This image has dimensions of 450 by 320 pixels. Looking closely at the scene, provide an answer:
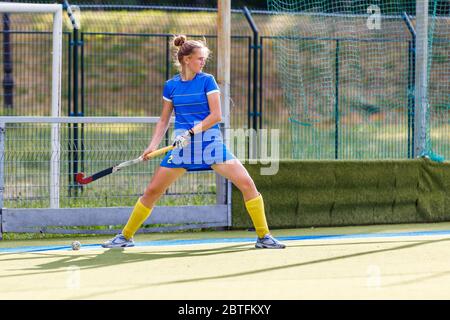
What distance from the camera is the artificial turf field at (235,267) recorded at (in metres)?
5.92

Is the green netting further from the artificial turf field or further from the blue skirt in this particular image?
the blue skirt

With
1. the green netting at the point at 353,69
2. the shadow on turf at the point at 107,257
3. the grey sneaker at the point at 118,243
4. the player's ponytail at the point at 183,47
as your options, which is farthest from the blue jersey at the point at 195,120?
the green netting at the point at 353,69

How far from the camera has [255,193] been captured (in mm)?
8055

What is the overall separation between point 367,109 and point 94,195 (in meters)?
6.53

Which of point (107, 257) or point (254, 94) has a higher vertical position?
point (254, 94)

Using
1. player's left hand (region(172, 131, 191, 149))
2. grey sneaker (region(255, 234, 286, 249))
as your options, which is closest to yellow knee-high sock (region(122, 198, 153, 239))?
player's left hand (region(172, 131, 191, 149))

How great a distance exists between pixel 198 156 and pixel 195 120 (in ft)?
0.96

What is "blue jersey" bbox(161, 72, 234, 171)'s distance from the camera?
7.71 meters

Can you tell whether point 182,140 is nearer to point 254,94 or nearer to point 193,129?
point 193,129

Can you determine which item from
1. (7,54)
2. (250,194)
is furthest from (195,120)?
(7,54)

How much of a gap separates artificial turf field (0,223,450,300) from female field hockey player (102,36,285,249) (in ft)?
1.83

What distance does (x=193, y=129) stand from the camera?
767 centimetres

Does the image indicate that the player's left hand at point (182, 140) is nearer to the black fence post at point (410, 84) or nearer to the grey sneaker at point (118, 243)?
the grey sneaker at point (118, 243)
